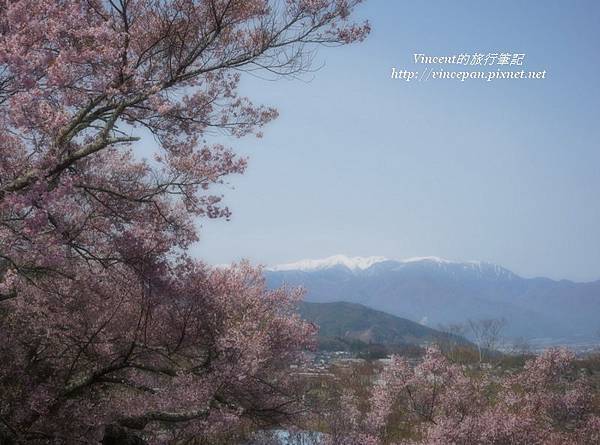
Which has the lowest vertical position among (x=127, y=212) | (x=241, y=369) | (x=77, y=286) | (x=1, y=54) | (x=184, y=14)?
(x=241, y=369)

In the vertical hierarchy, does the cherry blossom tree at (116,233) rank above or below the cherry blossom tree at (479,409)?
above

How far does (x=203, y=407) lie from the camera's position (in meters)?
8.87

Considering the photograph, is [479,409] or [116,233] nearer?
[116,233]

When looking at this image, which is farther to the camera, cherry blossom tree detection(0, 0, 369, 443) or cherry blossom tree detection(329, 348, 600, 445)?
cherry blossom tree detection(329, 348, 600, 445)

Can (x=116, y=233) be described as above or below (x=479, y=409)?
above

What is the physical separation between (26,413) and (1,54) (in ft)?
17.5

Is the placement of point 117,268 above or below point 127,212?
below

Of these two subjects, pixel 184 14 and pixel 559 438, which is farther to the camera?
pixel 559 438

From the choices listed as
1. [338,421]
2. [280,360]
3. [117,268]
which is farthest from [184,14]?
[338,421]

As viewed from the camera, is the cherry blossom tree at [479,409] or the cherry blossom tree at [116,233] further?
the cherry blossom tree at [479,409]

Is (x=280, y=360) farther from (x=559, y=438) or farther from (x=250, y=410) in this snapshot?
(x=559, y=438)

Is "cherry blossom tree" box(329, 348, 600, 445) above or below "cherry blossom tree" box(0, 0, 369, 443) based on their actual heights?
below

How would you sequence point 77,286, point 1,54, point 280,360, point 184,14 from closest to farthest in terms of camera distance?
point 1,54, point 184,14, point 77,286, point 280,360

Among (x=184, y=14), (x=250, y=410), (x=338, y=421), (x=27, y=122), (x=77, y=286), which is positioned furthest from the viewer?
(x=338, y=421)
